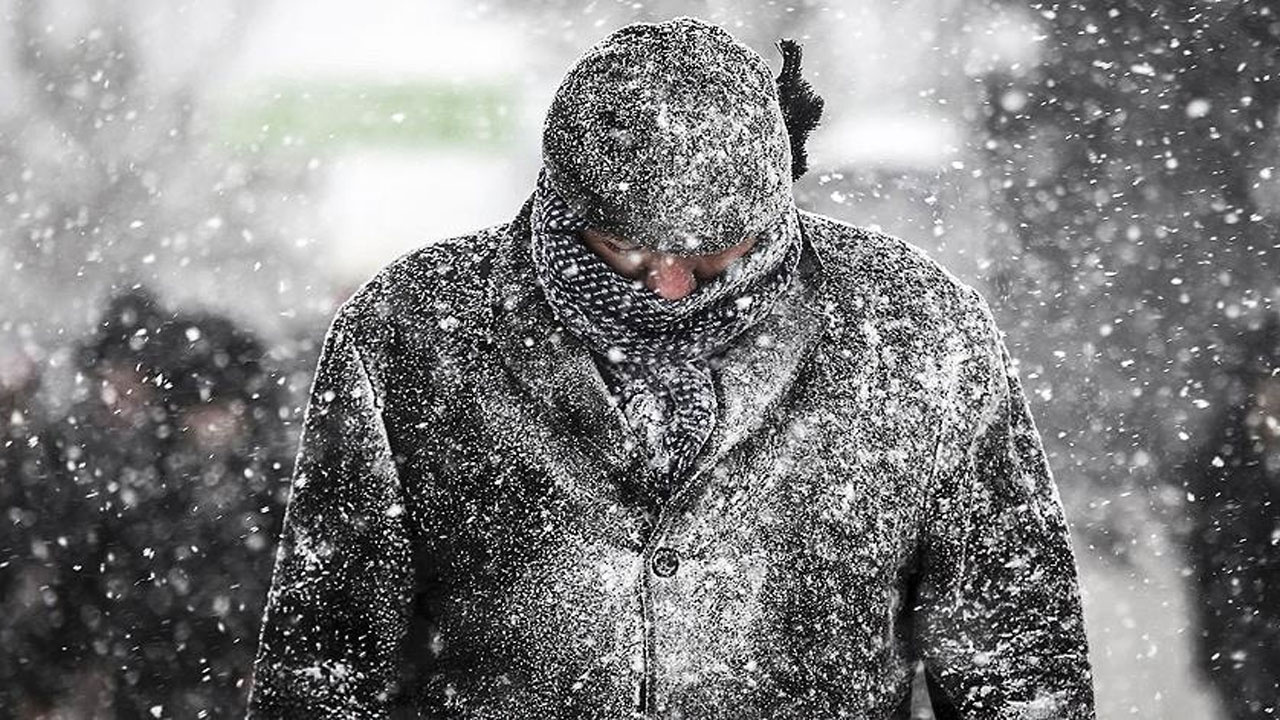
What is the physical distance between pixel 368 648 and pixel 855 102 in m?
3.68

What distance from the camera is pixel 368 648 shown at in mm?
2062

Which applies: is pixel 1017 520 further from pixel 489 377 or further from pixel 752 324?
pixel 489 377

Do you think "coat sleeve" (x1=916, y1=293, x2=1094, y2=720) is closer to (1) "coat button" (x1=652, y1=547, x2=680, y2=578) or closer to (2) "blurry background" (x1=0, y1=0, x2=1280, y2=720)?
(1) "coat button" (x1=652, y1=547, x2=680, y2=578)

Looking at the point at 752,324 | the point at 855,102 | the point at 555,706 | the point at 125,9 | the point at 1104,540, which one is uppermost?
the point at 125,9

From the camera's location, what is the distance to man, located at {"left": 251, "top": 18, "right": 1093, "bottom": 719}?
199 cm

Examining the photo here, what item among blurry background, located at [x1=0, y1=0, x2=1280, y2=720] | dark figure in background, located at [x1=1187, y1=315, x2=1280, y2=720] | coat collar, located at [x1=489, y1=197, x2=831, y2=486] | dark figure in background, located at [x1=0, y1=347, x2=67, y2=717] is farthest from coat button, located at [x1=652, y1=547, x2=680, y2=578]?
dark figure in background, located at [x1=0, y1=347, x2=67, y2=717]

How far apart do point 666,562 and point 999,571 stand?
48cm

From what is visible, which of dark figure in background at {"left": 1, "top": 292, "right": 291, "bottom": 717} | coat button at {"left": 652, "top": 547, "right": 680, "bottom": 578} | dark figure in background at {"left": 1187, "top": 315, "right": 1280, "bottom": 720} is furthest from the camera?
dark figure in background at {"left": 1, "top": 292, "right": 291, "bottom": 717}

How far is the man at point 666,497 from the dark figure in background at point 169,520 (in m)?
3.65

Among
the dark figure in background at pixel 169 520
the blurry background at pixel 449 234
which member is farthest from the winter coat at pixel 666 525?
the dark figure in background at pixel 169 520

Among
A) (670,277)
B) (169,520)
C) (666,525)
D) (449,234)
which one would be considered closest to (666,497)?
(666,525)

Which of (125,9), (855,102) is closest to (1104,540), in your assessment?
(855,102)

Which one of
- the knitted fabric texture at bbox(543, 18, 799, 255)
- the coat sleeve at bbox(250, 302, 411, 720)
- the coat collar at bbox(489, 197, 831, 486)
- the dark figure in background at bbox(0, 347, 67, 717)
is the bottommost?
the coat sleeve at bbox(250, 302, 411, 720)

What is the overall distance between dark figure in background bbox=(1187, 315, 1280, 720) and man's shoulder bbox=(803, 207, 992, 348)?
3486mm
